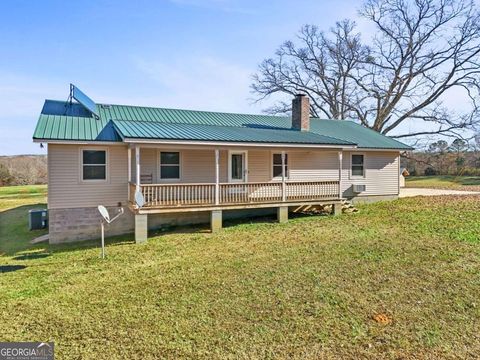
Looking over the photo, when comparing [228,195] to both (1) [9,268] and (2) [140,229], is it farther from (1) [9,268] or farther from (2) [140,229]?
(1) [9,268]

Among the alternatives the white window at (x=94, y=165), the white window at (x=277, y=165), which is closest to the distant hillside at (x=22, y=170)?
the white window at (x=94, y=165)

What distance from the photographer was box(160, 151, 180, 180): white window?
39.9ft

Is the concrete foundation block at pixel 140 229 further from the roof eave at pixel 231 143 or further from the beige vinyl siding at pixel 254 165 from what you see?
the roof eave at pixel 231 143

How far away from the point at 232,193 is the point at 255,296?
21.9 feet

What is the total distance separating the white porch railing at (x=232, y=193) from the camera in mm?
10696

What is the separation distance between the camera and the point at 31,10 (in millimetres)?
10672

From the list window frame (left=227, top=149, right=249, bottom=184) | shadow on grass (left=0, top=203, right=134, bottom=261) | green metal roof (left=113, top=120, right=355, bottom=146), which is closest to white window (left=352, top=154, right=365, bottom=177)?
green metal roof (left=113, top=120, right=355, bottom=146)

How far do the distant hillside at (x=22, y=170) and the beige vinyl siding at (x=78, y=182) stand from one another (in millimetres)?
32753

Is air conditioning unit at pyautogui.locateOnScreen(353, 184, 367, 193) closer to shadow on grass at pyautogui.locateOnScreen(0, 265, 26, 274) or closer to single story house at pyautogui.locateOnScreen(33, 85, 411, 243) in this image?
single story house at pyautogui.locateOnScreen(33, 85, 411, 243)

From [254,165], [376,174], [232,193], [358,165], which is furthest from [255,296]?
[376,174]

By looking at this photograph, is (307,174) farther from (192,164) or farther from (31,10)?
(31,10)

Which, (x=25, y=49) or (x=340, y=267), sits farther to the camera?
(x=25, y=49)

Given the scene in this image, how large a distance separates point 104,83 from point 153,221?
10.2 meters

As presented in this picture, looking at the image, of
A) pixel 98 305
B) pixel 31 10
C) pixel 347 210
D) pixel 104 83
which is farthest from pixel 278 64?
pixel 98 305
